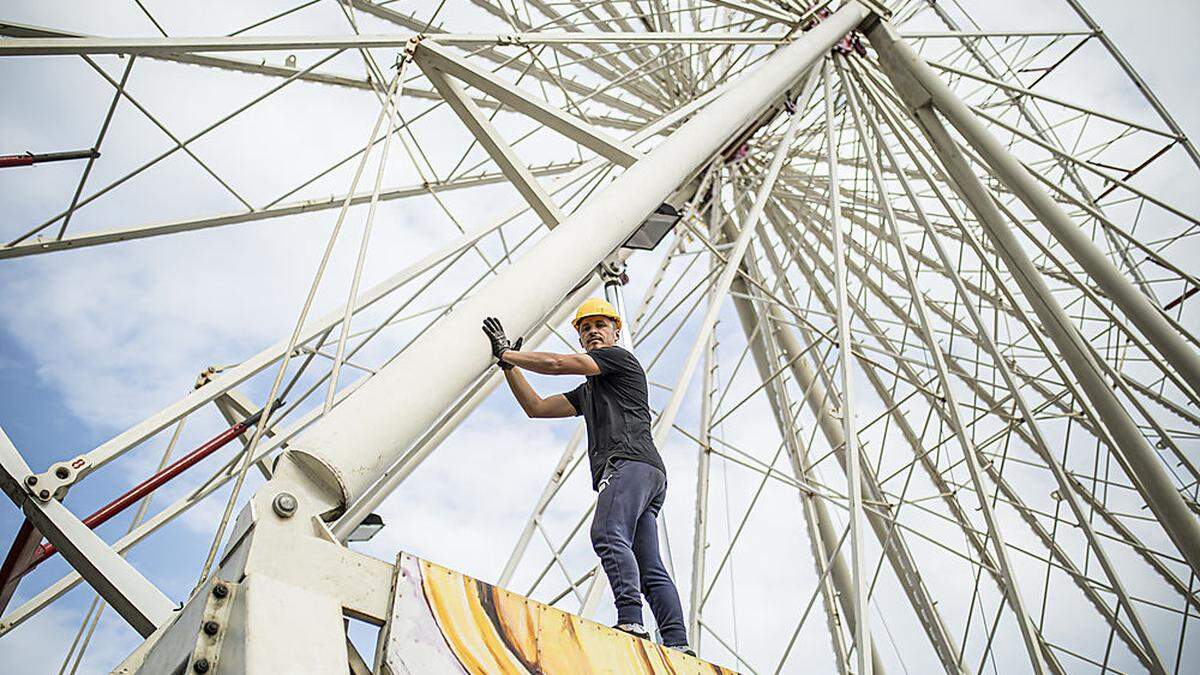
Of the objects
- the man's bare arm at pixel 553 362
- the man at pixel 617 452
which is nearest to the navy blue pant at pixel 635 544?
the man at pixel 617 452

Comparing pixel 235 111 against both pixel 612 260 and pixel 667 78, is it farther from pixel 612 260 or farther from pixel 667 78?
pixel 667 78

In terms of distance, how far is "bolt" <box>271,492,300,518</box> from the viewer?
3348 millimetres

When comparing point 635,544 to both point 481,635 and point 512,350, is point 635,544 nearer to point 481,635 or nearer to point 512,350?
point 512,350

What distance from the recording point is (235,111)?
357 inches

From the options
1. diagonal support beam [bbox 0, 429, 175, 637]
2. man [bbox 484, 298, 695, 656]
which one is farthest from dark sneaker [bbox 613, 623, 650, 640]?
diagonal support beam [bbox 0, 429, 175, 637]

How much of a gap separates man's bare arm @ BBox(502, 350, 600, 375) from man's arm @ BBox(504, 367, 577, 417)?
32 centimetres

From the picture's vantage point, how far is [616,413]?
19.6 feet

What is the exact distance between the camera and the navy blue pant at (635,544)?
5152 millimetres

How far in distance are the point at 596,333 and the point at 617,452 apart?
98 centimetres

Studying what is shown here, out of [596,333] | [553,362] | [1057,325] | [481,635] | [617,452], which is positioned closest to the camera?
[481,635]

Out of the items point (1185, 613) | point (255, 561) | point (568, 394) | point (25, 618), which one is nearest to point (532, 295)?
point (568, 394)

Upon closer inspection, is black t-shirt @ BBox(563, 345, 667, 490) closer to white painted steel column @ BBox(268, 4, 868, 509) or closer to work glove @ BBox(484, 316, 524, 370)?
white painted steel column @ BBox(268, 4, 868, 509)

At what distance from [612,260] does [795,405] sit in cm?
759

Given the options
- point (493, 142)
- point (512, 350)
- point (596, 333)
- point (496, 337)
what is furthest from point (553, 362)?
point (493, 142)
